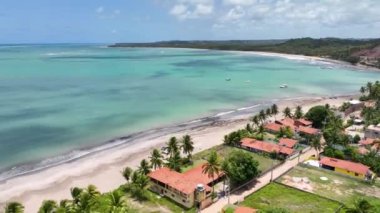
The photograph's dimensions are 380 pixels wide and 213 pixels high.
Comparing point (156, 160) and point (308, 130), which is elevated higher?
point (156, 160)

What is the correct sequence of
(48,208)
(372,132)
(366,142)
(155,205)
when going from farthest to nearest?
(372,132)
(366,142)
(155,205)
(48,208)

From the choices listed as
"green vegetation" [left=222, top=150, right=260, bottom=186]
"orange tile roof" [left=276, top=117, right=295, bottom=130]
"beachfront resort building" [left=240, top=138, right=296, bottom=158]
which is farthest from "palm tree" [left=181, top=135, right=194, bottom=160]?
"orange tile roof" [left=276, top=117, right=295, bottom=130]

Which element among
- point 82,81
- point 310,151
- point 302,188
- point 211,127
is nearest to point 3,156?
point 211,127

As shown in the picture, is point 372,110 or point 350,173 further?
point 372,110

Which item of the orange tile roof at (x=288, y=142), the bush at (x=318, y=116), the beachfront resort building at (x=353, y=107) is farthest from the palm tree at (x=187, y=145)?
the beachfront resort building at (x=353, y=107)

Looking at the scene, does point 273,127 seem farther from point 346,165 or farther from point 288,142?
point 346,165

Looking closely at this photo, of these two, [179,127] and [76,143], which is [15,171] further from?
[179,127]

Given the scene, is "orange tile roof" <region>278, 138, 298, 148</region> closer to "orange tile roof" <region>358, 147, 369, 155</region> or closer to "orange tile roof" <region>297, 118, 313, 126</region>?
"orange tile roof" <region>358, 147, 369, 155</region>

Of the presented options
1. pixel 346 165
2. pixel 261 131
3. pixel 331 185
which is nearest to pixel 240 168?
pixel 331 185
